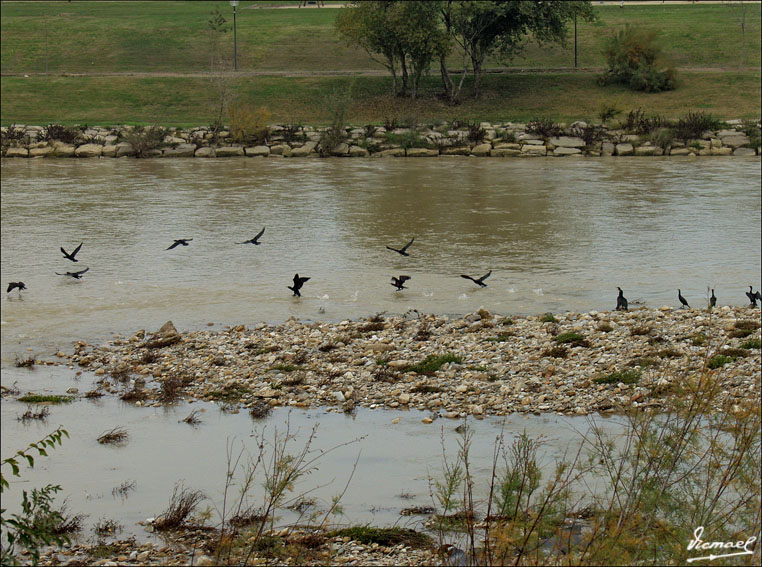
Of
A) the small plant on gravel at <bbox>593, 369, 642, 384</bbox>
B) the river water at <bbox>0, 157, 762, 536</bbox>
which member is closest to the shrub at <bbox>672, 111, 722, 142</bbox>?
the river water at <bbox>0, 157, 762, 536</bbox>

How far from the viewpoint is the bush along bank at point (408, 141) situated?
38.2 m

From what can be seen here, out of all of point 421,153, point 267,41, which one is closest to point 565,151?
point 421,153

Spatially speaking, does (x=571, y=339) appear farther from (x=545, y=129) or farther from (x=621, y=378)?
(x=545, y=129)

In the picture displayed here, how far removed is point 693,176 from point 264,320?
2119 cm

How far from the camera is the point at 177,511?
692 centimetres

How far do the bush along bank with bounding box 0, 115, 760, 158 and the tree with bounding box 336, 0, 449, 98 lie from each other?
5102mm

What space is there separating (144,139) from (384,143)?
936cm

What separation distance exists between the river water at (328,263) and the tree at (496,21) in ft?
38.4

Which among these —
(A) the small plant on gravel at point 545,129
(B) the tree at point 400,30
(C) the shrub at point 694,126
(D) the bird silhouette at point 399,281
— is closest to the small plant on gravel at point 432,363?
(D) the bird silhouette at point 399,281

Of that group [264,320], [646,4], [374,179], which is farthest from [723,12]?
[264,320]

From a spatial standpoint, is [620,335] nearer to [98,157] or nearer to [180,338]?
[180,338]

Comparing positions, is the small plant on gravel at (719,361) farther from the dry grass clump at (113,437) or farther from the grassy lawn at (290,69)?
the grassy lawn at (290,69)

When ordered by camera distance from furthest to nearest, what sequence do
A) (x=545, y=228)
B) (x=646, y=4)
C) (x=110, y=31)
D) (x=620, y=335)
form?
(x=646, y=4), (x=110, y=31), (x=545, y=228), (x=620, y=335)

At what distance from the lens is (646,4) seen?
66.0 metres
